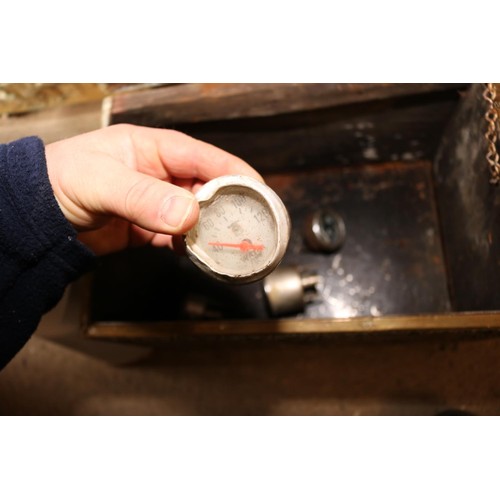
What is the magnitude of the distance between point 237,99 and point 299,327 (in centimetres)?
62

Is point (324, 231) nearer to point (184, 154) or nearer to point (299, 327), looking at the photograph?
point (299, 327)

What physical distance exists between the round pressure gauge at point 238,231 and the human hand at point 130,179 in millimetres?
70

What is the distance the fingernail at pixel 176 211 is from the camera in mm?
695

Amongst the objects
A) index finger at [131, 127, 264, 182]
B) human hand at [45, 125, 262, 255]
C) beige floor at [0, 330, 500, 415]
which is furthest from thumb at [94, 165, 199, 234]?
beige floor at [0, 330, 500, 415]

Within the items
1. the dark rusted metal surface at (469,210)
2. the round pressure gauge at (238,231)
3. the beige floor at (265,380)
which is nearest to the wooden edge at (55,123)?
the round pressure gauge at (238,231)

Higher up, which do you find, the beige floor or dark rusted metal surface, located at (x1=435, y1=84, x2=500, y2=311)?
dark rusted metal surface, located at (x1=435, y1=84, x2=500, y2=311)

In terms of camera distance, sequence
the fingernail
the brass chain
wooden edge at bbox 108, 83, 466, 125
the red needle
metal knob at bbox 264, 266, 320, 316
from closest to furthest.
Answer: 1. the fingernail
2. the red needle
3. the brass chain
4. wooden edge at bbox 108, 83, 466, 125
5. metal knob at bbox 264, 266, 320, 316

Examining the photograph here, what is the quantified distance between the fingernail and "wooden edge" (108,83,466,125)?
1.92 feet

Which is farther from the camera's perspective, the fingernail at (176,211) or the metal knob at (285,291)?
the metal knob at (285,291)

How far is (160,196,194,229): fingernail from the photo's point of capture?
0.70 m

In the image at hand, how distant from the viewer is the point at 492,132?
3.55 ft

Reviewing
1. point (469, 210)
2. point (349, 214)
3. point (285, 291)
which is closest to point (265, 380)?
point (285, 291)

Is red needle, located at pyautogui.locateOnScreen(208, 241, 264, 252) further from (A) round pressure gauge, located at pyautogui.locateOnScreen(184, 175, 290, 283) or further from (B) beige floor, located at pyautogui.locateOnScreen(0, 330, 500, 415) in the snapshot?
(B) beige floor, located at pyautogui.locateOnScreen(0, 330, 500, 415)

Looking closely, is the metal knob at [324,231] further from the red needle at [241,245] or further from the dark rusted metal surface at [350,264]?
the red needle at [241,245]
